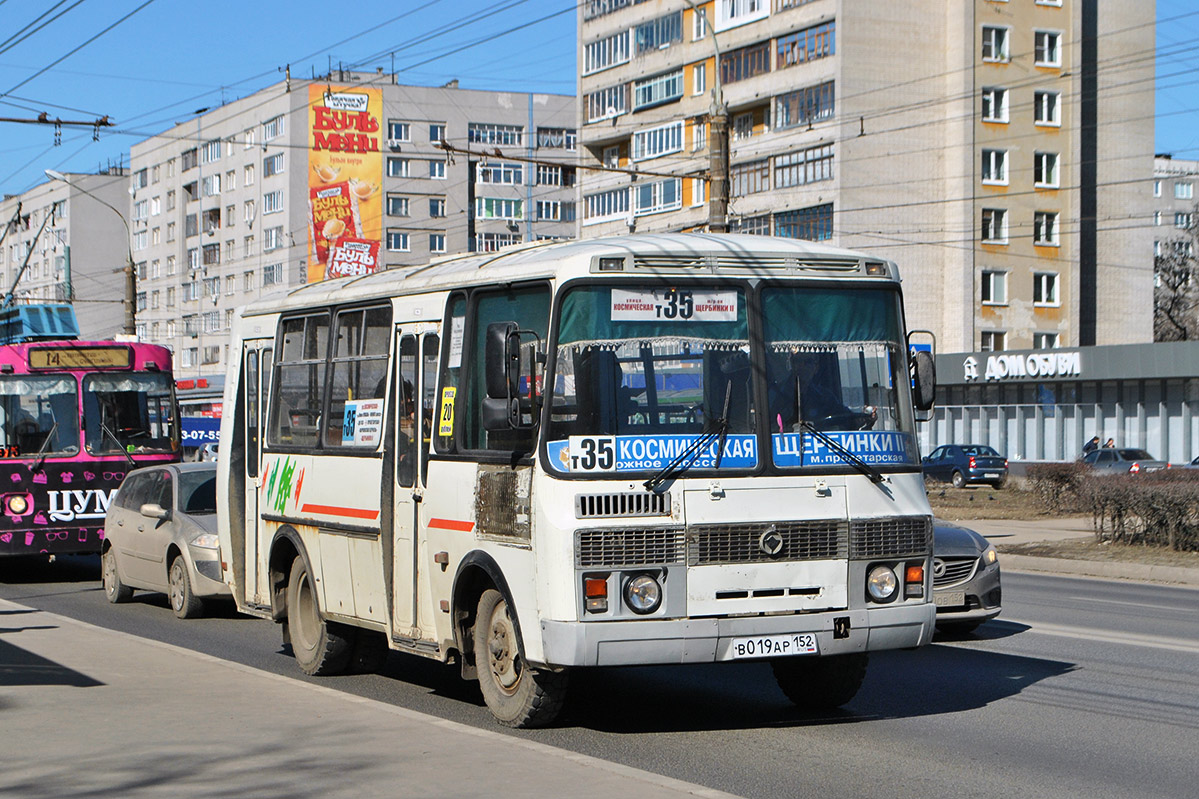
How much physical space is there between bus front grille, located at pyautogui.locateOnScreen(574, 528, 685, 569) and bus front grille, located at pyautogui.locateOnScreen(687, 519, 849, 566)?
0.10 metres

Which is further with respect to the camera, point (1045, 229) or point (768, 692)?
point (1045, 229)

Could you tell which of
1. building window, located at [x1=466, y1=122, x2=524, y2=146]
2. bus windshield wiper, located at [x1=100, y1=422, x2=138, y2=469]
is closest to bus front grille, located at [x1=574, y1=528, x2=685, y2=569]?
bus windshield wiper, located at [x1=100, y1=422, x2=138, y2=469]

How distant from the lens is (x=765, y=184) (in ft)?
212

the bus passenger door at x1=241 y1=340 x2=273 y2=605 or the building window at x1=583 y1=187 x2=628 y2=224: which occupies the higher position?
the building window at x1=583 y1=187 x2=628 y2=224

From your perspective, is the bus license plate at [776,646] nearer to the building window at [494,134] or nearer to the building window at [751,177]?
the building window at [751,177]

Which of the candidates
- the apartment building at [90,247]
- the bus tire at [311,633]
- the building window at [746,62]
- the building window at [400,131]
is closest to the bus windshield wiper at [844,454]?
the bus tire at [311,633]

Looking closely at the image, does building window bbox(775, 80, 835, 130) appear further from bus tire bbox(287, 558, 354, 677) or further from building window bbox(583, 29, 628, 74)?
bus tire bbox(287, 558, 354, 677)

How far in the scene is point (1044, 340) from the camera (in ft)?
219

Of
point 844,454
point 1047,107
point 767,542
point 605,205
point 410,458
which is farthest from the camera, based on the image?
point 605,205

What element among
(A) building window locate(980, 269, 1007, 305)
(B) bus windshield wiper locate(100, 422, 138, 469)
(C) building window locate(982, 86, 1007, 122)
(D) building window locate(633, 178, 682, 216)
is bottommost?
(B) bus windshield wiper locate(100, 422, 138, 469)

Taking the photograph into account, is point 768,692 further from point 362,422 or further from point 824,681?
point 362,422

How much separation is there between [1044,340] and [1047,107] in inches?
391

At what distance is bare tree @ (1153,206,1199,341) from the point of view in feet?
269

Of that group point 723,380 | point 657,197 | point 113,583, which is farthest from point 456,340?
point 657,197
